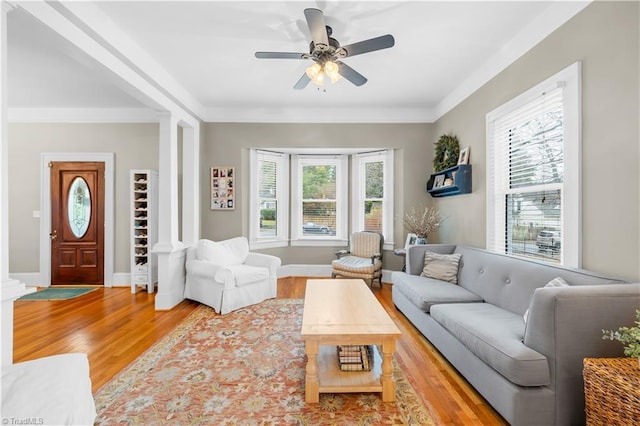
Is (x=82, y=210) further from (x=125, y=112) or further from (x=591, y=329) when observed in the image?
(x=591, y=329)

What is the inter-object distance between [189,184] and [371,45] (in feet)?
10.8

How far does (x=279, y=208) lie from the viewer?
5.27m

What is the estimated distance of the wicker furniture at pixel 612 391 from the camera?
1.25m

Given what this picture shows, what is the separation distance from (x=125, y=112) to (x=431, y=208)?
17.0 ft

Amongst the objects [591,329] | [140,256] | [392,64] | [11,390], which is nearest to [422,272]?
[591,329]

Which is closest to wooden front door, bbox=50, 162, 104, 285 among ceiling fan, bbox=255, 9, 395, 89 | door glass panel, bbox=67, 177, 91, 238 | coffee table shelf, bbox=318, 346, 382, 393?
door glass panel, bbox=67, 177, 91, 238

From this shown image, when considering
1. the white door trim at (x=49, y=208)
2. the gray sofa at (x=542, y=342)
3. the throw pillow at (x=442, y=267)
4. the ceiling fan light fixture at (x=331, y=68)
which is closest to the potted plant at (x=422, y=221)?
the throw pillow at (x=442, y=267)

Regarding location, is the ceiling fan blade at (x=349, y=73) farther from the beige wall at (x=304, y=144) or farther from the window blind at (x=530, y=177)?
the beige wall at (x=304, y=144)

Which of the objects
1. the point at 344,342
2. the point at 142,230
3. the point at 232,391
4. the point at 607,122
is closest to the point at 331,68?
the point at 607,122

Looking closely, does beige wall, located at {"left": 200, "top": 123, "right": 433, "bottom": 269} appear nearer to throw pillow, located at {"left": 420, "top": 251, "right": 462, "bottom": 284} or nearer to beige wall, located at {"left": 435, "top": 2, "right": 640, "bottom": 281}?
throw pillow, located at {"left": 420, "top": 251, "right": 462, "bottom": 284}

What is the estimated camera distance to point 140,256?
430 cm

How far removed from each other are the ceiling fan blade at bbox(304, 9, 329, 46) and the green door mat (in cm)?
473

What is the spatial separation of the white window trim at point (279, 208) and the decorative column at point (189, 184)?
0.90m

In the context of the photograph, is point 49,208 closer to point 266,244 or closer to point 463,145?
point 266,244
